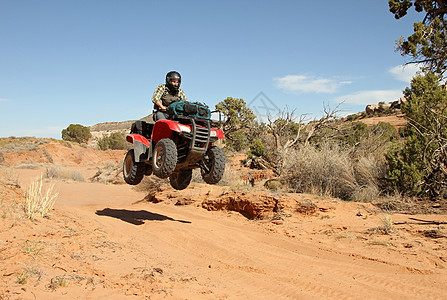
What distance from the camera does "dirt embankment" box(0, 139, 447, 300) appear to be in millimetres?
4598

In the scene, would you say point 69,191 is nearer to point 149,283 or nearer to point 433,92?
point 149,283

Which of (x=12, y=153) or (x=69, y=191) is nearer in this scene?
(x=69, y=191)

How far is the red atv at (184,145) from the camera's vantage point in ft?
22.8

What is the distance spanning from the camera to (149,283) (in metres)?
4.57

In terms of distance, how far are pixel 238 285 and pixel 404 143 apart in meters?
9.81

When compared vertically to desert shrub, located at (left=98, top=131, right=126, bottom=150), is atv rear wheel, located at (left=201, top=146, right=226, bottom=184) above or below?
below

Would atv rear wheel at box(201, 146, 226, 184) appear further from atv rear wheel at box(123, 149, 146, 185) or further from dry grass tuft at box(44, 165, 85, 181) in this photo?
dry grass tuft at box(44, 165, 85, 181)

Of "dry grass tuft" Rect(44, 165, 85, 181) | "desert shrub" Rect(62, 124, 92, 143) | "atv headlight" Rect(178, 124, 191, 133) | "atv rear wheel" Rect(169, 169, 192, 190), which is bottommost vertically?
Answer: "dry grass tuft" Rect(44, 165, 85, 181)

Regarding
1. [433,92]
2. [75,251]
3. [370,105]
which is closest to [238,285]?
[75,251]

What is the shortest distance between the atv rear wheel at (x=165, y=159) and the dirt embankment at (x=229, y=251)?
1.57m

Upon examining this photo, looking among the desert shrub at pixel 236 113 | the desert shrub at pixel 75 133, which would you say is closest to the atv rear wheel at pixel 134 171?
the desert shrub at pixel 236 113

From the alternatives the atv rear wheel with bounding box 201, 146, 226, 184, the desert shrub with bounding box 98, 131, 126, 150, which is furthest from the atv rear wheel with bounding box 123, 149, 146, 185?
the desert shrub with bounding box 98, 131, 126, 150

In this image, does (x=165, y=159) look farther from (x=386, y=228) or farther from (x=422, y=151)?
(x=422, y=151)

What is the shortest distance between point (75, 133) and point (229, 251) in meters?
58.1
